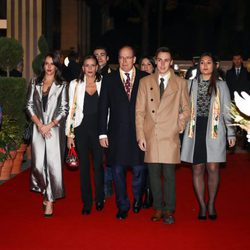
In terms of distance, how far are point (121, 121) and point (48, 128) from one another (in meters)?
0.70

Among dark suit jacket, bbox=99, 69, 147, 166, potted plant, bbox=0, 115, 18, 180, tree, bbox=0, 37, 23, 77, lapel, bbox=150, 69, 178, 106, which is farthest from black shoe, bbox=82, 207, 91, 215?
tree, bbox=0, 37, 23, 77

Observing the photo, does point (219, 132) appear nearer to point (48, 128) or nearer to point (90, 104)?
point (90, 104)

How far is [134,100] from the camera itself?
641cm

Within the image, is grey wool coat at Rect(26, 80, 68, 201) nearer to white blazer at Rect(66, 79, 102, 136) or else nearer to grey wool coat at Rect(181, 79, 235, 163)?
white blazer at Rect(66, 79, 102, 136)

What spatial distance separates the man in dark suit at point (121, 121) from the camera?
252 inches

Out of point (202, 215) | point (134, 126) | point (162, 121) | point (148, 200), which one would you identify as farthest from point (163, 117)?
point (148, 200)

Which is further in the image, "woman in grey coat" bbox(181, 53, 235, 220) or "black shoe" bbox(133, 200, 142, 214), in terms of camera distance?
"black shoe" bbox(133, 200, 142, 214)

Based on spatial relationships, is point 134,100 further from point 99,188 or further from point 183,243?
point 183,243

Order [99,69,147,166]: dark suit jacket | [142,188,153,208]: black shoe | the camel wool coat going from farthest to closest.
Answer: [142,188,153,208]: black shoe
[99,69,147,166]: dark suit jacket
the camel wool coat

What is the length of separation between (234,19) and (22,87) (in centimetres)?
2198

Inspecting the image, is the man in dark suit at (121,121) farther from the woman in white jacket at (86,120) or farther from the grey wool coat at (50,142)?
the grey wool coat at (50,142)

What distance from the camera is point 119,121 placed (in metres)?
6.42

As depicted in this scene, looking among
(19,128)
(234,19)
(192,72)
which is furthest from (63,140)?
(234,19)

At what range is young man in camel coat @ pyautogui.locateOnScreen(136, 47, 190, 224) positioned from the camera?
6148 mm
